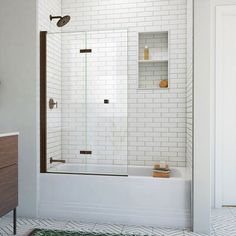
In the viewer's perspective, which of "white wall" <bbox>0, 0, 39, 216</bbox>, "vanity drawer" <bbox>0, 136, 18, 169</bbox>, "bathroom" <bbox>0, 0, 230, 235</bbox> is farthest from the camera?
"white wall" <bbox>0, 0, 39, 216</bbox>

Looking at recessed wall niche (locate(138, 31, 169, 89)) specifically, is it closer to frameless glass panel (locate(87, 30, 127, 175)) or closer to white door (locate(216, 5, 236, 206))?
frameless glass panel (locate(87, 30, 127, 175))

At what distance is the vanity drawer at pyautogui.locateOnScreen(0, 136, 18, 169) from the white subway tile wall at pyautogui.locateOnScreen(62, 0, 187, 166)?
1.63 meters

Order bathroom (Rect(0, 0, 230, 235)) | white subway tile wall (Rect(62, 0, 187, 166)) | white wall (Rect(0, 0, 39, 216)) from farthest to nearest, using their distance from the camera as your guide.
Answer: white subway tile wall (Rect(62, 0, 187, 166))
white wall (Rect(0, 0, 39, 216))
bathroom (Rect(0, 0, 230, 235))

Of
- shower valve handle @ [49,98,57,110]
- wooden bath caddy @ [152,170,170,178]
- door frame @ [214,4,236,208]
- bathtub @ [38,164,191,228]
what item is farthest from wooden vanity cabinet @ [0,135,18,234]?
door frame @ [214,4,236,208]

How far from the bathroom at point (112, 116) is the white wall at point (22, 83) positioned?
0.4 inches

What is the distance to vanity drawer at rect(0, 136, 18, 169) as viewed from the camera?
265 cm

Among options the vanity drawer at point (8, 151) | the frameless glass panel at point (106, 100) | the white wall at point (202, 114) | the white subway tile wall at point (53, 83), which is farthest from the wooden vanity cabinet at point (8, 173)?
the white wall at point (202, 114)

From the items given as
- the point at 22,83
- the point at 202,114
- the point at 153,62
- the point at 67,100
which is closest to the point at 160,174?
the point at 202,114

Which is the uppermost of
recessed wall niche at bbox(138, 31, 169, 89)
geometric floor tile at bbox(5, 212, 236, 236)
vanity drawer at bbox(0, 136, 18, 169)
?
recessed wall niche at bbox(138, 31, 169, 89)

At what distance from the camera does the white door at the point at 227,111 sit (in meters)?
3.69

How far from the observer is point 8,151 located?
276cm

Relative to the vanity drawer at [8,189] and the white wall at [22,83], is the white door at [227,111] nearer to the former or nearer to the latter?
the white wall at [22,83]

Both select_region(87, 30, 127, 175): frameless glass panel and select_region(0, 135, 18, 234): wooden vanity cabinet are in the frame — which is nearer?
select_region(0, 135, 18, 234): wooden vanity cabinet

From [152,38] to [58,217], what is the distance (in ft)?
8.46
